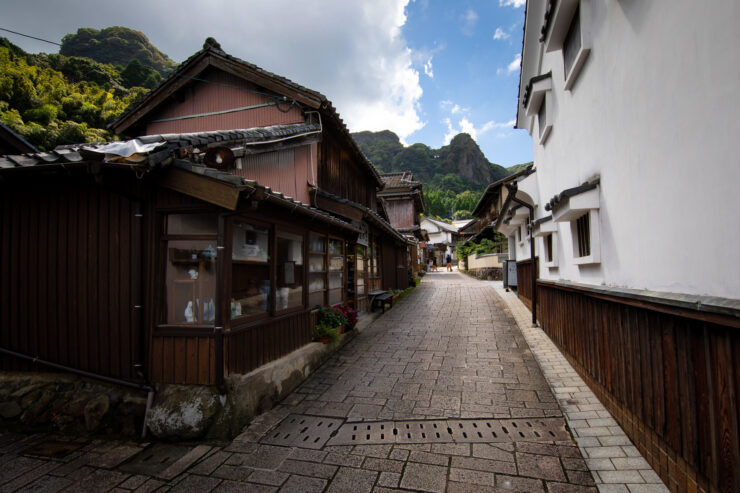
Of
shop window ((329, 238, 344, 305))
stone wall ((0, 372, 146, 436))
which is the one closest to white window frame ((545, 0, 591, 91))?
shop window ((329, 238, 344, 305))

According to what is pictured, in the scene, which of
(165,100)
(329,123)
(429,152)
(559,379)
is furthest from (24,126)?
(429,152)

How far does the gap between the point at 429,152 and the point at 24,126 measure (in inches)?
3216

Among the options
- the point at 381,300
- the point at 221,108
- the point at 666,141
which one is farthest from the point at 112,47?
the point at 666,141

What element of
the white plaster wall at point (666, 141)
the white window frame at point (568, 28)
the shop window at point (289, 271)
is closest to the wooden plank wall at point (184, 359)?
the shop window at point (289, 271)

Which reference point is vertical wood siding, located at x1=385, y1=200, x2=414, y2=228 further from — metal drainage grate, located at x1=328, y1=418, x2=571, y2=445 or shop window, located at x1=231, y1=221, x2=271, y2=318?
metal drainage grate, located at x1=328, y1=418, x2=571, y2=445

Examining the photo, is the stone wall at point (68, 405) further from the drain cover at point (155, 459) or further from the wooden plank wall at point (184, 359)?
the drain cover at point (155, 459)

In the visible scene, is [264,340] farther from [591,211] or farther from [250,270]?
[591,211]

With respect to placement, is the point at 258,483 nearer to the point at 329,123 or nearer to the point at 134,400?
the point at 134,400

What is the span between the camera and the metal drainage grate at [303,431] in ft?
13.3

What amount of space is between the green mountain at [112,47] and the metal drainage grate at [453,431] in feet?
217

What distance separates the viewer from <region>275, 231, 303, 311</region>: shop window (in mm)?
6095

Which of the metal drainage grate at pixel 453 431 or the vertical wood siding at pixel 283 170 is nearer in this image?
the metal drainage grate at pixel 453 431

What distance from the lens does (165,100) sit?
10070mm

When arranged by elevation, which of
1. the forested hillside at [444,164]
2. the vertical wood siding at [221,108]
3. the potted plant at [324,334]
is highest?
the forested hillside at [444,164]
